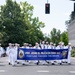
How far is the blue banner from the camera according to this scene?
2964cm

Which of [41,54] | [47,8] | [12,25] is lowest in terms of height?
[41,54]

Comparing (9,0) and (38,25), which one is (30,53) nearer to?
(9,0)

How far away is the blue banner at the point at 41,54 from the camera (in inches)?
1167

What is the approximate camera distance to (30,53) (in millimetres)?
29828

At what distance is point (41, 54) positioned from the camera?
30.0 m

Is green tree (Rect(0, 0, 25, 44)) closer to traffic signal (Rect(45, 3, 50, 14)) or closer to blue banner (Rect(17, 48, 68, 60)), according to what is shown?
blue banner (Rect(17, 48, 68, 60))
